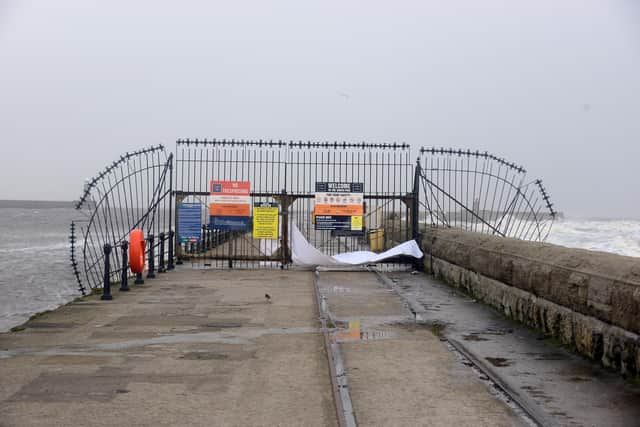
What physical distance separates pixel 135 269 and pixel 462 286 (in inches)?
Result: 270

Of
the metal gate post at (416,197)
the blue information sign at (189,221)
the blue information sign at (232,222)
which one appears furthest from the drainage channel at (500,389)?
the blue information sign at (189,221)

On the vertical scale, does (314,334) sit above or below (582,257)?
below

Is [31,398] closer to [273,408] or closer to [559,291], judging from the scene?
[273,408]

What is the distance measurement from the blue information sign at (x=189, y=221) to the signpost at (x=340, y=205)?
322 centimetres

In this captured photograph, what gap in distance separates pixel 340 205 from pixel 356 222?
618 mm

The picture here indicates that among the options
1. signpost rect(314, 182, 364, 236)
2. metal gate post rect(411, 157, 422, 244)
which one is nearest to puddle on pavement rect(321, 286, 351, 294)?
signpost rect(314, 182, 364, 236)

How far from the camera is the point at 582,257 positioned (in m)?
8.00

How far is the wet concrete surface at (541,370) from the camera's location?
18.5 ft

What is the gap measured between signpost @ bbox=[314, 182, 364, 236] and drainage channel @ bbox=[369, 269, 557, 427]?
29.1ft

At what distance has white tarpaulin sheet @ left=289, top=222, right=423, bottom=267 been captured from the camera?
18078 mm

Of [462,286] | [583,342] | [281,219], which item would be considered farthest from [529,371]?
[281,219]

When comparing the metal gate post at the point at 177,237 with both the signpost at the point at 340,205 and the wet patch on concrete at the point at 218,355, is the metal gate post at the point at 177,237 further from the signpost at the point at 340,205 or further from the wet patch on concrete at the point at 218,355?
the wet patch on concrete at the point at 218,355

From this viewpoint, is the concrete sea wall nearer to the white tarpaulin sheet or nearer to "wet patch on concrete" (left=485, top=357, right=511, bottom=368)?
"wet patch on concrete" (left=485, top=357, right=511, bottom=368)

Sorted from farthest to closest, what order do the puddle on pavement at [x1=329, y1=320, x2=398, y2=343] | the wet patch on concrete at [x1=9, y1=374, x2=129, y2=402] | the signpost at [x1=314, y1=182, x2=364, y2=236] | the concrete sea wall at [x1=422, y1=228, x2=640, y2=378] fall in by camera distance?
the signpost at [x1=314, y1=182, x2=364, y2=236]
the puddle on pavement at [x1=329, y1=320, x2=398, y2=343]
the concrete sea wall at [x1=422, y1=228, x2=640, y2=378]
the wet patch on concrete at [x1=9, y1=374, x2=129, y2=402]
